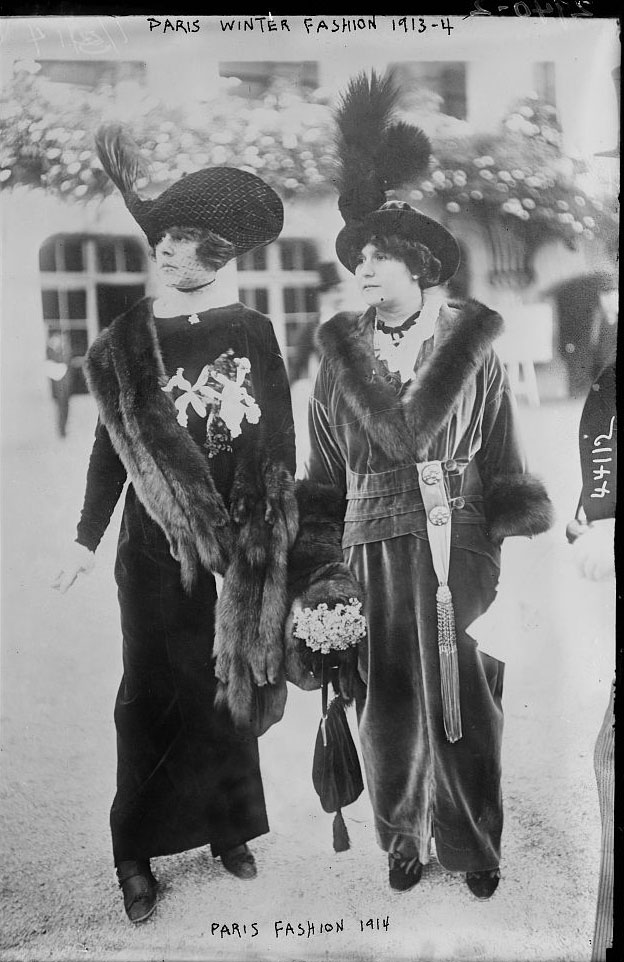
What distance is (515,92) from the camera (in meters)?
2.13

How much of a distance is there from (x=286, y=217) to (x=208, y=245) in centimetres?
20

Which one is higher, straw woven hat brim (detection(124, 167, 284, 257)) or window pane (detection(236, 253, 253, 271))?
straw woven hat brim (detection(124, 167, 284, 257))

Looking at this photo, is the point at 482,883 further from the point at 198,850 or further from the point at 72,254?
the point at 72,254

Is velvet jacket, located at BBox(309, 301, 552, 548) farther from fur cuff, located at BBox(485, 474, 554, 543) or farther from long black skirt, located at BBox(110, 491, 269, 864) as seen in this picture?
long black skirt, located at BBox(110, 491, 269, 864)

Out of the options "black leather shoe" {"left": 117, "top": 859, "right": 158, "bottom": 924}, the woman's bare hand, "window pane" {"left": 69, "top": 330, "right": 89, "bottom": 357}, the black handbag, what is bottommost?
"black leather shoe" {"left": 117, "top": 859, "right": 158, "bottom": 924}

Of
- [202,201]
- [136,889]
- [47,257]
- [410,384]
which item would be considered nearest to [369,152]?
[202,201]

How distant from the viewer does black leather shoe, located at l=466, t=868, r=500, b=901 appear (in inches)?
84.0

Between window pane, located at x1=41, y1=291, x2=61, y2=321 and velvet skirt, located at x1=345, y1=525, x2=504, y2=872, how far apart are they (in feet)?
3.02

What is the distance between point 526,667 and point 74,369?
52.3 inches

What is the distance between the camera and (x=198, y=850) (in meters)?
2.12

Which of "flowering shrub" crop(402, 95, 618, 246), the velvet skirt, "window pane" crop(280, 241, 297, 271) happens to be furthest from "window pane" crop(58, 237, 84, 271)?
the velvet skirt

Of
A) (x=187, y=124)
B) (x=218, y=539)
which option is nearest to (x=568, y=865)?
(x=218, y=539)

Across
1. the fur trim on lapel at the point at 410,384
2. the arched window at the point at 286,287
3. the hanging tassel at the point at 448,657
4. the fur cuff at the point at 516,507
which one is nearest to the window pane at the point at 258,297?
the arched window at the point at 286,287

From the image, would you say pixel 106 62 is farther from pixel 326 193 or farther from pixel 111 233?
pixel 326 193
